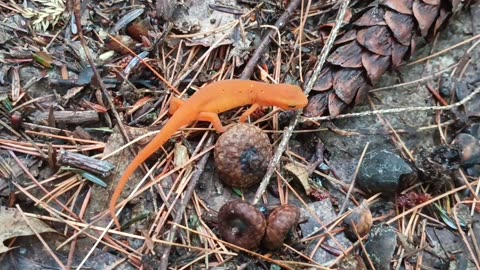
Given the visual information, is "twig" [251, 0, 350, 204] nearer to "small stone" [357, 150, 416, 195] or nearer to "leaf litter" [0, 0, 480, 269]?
"leaf litter" [0, 0, 480, 269]

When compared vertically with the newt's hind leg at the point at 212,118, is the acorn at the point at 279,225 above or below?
below

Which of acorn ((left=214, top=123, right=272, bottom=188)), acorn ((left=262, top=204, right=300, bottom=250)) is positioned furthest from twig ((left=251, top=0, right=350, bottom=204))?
acorn ((left=262, top=204, right=300, bottom=250))

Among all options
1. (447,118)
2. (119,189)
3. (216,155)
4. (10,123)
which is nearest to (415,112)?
(447,118)

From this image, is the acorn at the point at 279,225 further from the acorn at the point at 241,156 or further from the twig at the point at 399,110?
the twig at the point at 399,110

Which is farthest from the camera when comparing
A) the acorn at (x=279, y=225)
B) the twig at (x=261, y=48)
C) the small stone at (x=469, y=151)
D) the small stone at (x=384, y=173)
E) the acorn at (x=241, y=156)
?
the twig at (x=261, y=48)

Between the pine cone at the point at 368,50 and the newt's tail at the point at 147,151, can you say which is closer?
the newt's tail at the point at 147,151

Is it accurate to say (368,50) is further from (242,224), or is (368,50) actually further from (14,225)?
(14,225)

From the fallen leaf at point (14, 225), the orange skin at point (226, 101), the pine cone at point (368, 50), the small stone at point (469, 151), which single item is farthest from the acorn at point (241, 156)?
the small stone at point (469, 151)
